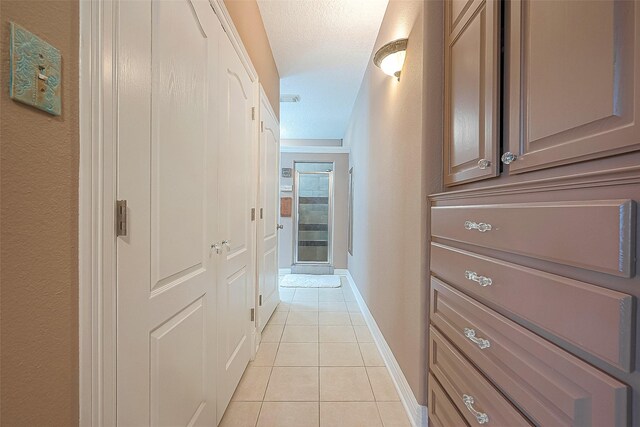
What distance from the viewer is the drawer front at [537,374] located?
51cm

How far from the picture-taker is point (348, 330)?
2.56 metres

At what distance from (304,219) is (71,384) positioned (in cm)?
455

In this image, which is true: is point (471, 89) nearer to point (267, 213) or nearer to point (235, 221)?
point (235, 221)

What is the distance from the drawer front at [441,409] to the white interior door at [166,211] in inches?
41.7

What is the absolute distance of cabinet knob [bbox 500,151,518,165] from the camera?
821 millimetres

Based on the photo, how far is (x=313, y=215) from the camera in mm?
5121

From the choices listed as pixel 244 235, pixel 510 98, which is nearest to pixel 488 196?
pixel 510 98

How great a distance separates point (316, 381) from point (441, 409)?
89cm

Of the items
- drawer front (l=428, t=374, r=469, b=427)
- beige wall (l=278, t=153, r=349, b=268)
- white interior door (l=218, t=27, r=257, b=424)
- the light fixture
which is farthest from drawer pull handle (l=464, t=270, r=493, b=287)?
beige wall (l=278, t=153, r=349, b=268)

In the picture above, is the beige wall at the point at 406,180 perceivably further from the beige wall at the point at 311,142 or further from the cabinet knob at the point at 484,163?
the beige wall at the point at 311,142

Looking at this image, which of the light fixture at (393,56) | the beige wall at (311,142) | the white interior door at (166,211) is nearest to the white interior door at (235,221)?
the white interior door at (166,211)

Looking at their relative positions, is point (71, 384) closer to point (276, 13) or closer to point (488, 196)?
point (488, 196)

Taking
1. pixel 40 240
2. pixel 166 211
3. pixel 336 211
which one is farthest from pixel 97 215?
pixel 336 211

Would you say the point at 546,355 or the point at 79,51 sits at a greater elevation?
the point at 79,51
